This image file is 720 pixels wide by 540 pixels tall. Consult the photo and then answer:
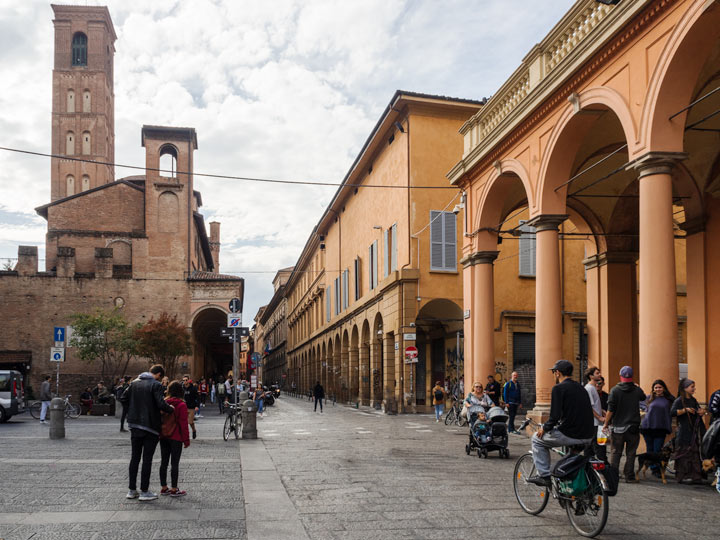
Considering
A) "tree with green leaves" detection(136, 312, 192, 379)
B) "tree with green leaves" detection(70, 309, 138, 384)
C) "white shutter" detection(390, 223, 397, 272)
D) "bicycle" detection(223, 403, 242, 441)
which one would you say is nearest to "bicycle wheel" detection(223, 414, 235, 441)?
"bicycle" detection(223, 403, 242, 441)

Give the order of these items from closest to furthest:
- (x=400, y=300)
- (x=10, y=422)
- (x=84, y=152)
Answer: (x=10, y=422)
(x=400, y=300)
(x=84, y=152)

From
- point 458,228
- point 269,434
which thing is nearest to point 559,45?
point 269,434

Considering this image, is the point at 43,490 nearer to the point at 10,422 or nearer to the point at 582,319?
the point at 10,422

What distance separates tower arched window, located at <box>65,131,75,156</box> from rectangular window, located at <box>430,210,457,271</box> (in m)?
53.9

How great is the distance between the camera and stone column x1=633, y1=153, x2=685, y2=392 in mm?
11156

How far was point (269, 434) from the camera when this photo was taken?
18594 mm

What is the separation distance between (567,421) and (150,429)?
15.5 ft

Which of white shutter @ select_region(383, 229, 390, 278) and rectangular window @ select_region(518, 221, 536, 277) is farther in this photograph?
white shutter @ select_region(383, 229, 390, 278)

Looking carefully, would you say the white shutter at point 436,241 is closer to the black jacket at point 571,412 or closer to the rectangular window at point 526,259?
the rectangular window at point 526,259

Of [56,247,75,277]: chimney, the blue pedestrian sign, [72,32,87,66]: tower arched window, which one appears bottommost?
the blue pedestrian sign

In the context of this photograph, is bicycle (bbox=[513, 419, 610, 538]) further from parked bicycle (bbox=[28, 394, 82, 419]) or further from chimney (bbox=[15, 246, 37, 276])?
chimney (bbox=[15, 246, 37, 276])

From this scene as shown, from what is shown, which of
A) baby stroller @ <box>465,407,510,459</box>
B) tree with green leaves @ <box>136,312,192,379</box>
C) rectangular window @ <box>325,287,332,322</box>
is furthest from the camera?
rectangular window @ <box>325,287,332,322</box>

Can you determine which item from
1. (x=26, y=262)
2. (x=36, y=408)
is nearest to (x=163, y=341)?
(x=36, y=408)

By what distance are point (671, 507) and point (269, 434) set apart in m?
12.0
